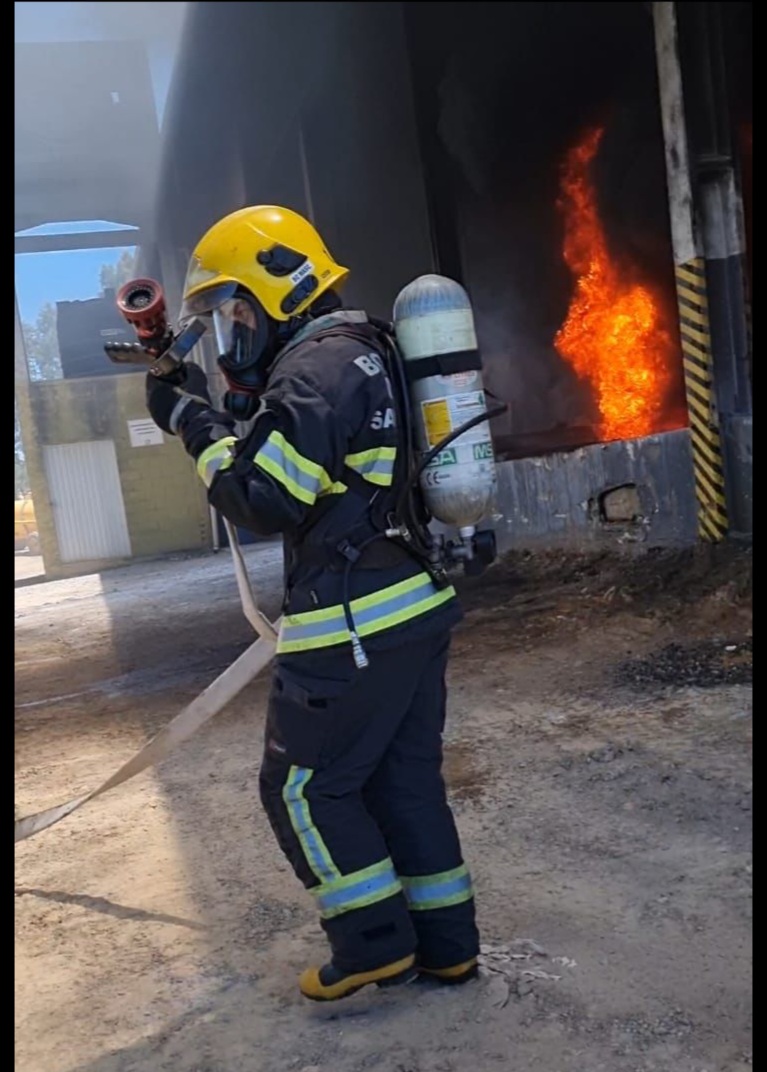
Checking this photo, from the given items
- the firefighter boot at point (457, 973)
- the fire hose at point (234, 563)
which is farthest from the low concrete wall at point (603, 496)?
the firefighter boot at point (457, 973)

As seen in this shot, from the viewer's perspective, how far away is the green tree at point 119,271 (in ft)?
14.4

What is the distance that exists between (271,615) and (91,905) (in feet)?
14.3

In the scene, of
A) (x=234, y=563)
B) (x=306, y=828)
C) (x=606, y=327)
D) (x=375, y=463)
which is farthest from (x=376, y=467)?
(x=606, y=327)

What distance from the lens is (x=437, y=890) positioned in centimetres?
246

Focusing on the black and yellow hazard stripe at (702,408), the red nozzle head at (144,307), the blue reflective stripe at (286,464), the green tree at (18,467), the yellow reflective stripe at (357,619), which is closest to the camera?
the green tree at (18,467)

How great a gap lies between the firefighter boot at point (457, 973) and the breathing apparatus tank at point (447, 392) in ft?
3.65

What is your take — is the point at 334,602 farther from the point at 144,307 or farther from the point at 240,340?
the point at 144,307

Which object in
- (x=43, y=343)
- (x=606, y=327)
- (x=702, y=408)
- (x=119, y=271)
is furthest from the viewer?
(x=606, y=327)

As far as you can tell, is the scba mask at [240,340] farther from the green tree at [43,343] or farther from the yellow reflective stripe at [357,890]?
the green tree at [43,343]

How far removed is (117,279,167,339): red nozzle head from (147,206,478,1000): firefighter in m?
0.09

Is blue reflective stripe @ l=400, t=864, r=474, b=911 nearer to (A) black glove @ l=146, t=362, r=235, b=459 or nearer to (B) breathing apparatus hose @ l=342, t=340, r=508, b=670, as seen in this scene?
(B) breathing apparatus hose @ l=342, t=340, r=508, b=670

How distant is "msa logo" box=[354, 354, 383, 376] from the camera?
2320 mm

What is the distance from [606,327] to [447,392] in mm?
8406

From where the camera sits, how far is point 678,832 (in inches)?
126
